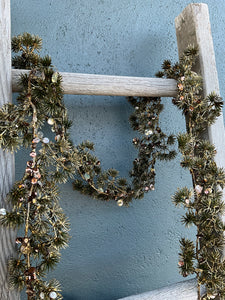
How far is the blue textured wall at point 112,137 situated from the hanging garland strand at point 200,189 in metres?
0.17

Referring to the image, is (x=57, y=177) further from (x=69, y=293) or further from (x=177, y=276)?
(x=177, y=276)

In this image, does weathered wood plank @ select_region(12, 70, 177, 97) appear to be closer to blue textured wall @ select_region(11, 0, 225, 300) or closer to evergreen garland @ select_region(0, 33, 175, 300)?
evergreen garland @ select_region(0, 33, 175, 300)

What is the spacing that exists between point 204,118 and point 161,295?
365mm

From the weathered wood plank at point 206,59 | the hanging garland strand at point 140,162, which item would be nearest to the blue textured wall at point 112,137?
the hanging garland strand at point 140,162

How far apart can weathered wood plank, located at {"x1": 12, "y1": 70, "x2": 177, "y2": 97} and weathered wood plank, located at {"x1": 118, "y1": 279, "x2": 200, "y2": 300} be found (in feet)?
1.28

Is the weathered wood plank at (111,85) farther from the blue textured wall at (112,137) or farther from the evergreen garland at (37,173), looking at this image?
the blue textured wall at (112,137)

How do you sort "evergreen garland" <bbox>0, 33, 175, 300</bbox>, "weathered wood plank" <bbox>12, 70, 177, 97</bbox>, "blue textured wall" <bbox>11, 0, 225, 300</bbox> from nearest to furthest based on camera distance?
"evergreen garland" <bbox>0, 33, 175, 300</bbox> → "weathered wood plank" <bbox>12, 70, 177, 97</bbox> → "blue textured wall" <bbox>11, 0, 225, 300</bbox>

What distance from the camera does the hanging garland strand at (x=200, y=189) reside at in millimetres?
580

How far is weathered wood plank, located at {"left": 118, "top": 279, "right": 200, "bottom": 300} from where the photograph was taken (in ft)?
1.90

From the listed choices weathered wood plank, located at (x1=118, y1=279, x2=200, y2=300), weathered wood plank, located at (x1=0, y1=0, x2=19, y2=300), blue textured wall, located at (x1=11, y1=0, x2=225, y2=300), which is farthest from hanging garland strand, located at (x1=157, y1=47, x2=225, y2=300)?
weathered wood plank, located at (x1=0, y1=0, x2=19, y2=300)

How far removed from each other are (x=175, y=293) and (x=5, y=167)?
395mm

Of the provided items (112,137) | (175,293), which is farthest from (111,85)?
(175,293)

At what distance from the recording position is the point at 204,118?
26.1 inches

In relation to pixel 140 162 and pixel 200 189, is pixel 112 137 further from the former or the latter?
pixel 200 189
